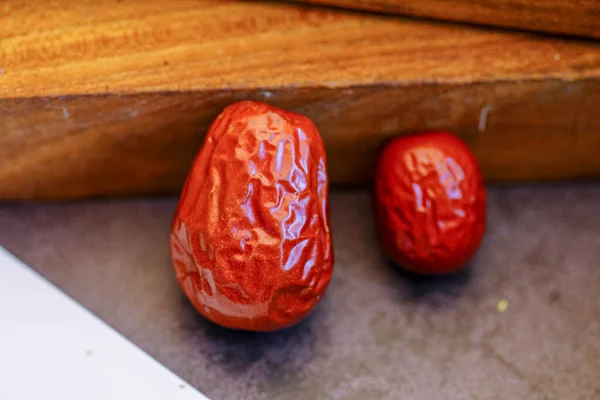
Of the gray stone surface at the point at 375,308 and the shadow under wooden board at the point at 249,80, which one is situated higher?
the shadow under wooden board at the point at 249,80

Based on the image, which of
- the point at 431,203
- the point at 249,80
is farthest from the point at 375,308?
the point at 249,80

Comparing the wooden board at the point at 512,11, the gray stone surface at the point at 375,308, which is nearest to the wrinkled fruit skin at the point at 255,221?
the gray stone surface at the point at 375,308

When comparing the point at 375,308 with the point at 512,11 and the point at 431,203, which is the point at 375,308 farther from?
the point at 512,11

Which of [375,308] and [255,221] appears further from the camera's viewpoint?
[375,308]

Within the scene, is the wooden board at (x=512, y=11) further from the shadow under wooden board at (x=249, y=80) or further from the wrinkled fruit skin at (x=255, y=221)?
the wrinkled fruit skin at (x=255, y=221)

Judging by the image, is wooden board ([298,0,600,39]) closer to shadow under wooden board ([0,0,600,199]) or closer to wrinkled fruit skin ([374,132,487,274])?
shadow under wooden board ([0,0,600,199])

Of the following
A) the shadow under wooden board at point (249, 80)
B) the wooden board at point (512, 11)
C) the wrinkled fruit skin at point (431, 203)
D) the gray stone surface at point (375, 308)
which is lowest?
the gray stone surface at point (375, 308)
